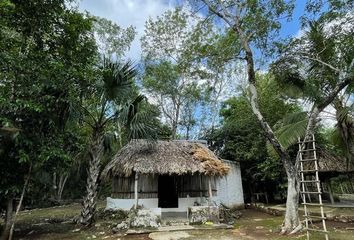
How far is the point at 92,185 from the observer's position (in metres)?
10.7

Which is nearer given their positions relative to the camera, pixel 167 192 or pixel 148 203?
pixel 148 203

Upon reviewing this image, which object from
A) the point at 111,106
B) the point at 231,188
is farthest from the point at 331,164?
the point at 111,106

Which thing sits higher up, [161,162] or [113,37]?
[113,37]

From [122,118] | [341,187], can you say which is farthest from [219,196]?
[341,187]

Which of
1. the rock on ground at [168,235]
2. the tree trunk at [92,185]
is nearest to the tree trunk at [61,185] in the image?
the tree trunk at [92,185]

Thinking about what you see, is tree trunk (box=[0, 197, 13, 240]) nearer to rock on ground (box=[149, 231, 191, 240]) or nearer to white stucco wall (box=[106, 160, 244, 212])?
rock on ground (box=[149, 231, 191, 240])

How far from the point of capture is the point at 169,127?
23.7m

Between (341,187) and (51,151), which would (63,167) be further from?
(341,187)

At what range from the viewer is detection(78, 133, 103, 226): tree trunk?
10492 millimetres

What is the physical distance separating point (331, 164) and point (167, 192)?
8.02 meters

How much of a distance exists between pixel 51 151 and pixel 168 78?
1344cm

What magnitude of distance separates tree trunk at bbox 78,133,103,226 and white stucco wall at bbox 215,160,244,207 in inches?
256

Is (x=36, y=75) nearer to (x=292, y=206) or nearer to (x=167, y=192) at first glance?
(x=292, y=206)

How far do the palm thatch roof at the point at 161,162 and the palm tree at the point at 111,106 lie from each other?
133 cm
